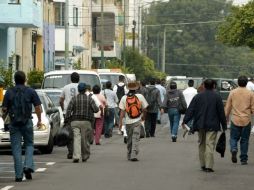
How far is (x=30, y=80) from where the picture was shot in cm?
4084

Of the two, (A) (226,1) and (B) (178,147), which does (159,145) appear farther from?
(A) (226,1)

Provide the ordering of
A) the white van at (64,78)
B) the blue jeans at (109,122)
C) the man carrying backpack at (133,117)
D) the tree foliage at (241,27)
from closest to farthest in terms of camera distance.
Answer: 1. the man carrying backpack at (133,117)
2. the blue jeans at (109,122)
3. the white van at (64,78)
4. the tree foliage at (241,27)

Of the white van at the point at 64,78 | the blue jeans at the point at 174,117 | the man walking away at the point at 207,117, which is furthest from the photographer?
the white van at the point at 64,78

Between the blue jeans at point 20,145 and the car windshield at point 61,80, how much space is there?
1519 cm

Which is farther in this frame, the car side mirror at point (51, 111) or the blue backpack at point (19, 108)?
the car side mirror at point (51, 111)

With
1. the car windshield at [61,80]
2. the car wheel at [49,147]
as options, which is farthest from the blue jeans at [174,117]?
the car wheel at [49,147]

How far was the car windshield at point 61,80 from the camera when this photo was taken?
3275 cm

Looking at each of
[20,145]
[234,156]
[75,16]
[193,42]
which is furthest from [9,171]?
[193,42]

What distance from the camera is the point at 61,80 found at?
33.3 m

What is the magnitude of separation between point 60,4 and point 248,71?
310ft

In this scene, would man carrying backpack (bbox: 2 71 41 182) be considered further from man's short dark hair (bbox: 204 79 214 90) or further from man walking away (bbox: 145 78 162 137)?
man walking away (bbox: 145 78 162 137)

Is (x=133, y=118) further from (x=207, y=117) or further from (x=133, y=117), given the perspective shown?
(x=207, y=117)

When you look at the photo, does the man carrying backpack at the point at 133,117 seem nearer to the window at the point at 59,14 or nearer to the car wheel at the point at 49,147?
the car wheel at the point at 49,147

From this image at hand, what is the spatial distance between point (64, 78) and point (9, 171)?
46.3 feet
